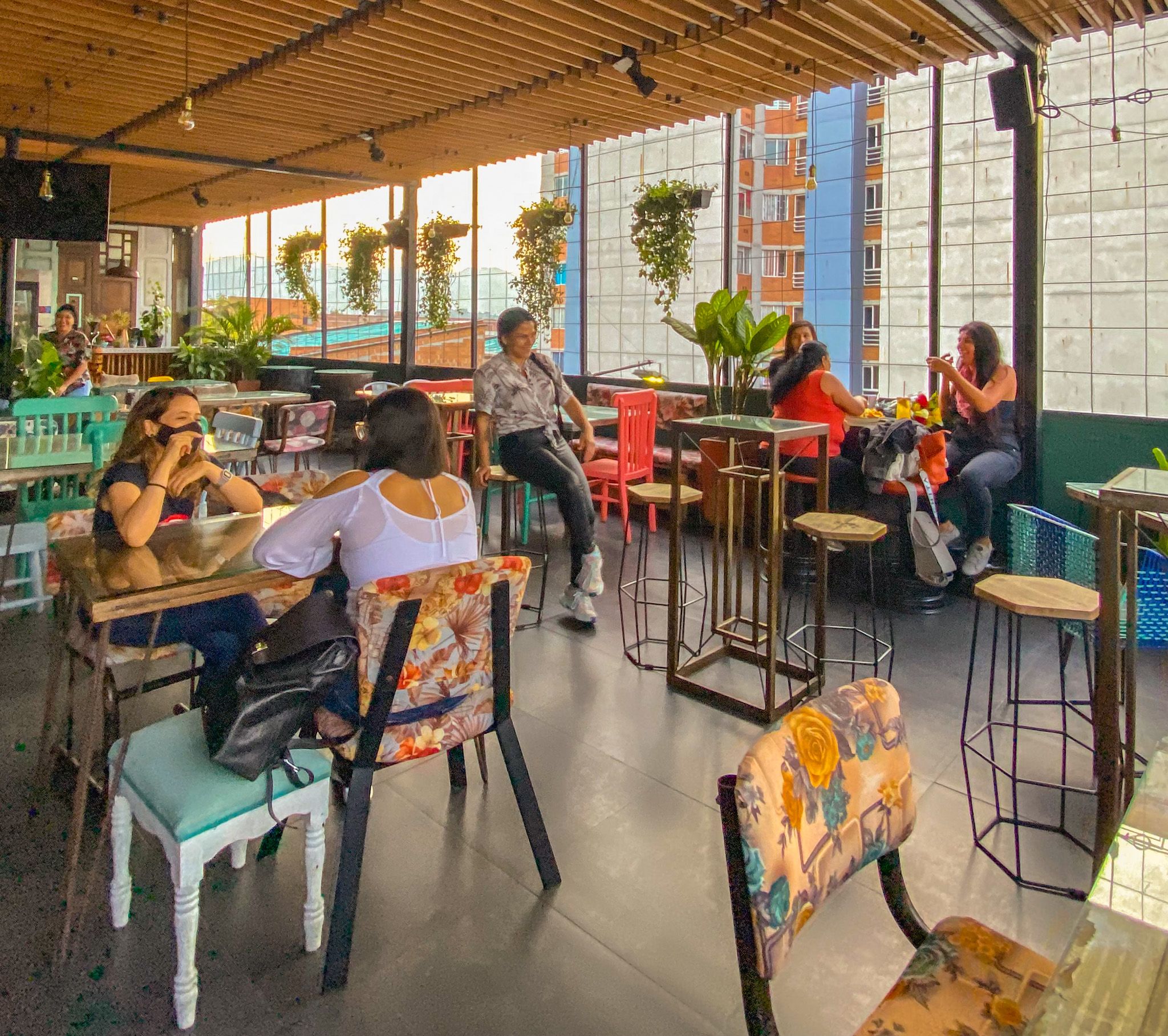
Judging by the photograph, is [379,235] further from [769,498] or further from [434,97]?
[769,498]

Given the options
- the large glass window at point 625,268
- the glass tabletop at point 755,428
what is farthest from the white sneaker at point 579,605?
the large glass window at point 625,268

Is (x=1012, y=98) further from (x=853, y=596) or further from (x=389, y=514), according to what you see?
(x=389, y=514)

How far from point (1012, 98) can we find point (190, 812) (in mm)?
5582

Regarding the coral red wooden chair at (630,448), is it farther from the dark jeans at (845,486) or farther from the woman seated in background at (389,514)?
the woman seated in background at (389,514)

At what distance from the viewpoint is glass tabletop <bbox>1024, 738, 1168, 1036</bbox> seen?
85cm

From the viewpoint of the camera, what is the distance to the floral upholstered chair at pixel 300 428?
6871 mm

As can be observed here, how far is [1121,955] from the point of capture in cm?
94

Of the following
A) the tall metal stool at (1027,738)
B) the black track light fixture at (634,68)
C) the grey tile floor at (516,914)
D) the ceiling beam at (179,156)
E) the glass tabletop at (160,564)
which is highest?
the ceiling beam at (179,156)

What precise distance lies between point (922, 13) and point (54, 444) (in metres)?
5.11

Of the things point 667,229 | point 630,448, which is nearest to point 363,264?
point 667,229

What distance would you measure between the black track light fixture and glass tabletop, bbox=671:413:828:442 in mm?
3191

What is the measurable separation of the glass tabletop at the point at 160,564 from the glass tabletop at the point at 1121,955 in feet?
6.00

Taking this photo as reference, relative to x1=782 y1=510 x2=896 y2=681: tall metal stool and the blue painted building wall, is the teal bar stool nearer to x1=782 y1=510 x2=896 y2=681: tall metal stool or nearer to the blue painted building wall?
x1=782 y1=510 x2=896 y2=681: tall metal stool

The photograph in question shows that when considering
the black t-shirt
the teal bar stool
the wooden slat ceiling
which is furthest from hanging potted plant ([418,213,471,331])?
the teal bar stool
